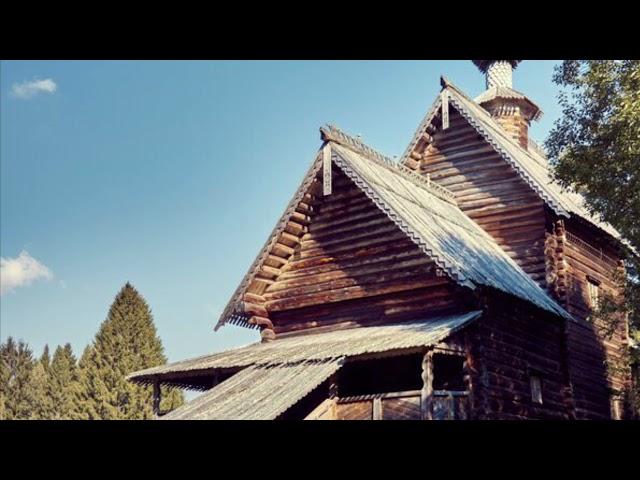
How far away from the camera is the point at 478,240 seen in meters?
23.1

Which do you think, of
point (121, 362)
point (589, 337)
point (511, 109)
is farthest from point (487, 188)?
point (121, 362)

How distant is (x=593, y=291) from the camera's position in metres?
26.5

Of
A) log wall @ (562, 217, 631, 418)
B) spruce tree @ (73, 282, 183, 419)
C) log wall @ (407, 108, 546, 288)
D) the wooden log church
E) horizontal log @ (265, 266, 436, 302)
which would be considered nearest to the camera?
the wooden log church

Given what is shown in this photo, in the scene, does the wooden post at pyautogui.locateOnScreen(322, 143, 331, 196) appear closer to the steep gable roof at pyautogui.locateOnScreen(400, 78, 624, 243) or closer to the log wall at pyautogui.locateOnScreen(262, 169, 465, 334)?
the log wall at pyautogui.locateOnScreen(262, 169, 465, 334)

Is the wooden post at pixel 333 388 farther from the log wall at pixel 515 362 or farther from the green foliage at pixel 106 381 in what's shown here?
the green foliage at pixel 106 381

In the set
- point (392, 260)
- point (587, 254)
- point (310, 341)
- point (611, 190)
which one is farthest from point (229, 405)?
point (587, 254)

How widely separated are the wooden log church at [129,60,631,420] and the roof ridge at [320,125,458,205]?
0.07 m

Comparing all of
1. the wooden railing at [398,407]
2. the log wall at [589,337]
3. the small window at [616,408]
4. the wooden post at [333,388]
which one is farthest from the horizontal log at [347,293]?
the small window at [616,408]

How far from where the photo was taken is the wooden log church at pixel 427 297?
56.9ft

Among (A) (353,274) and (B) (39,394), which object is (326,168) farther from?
(B) (39,394)

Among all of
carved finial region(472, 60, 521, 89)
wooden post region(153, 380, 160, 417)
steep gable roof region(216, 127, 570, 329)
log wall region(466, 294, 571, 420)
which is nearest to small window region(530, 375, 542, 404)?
Answer: log wall region(466, 294, 571, 420)

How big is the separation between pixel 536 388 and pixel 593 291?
257 inches

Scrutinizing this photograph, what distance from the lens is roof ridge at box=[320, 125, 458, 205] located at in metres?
21.2
